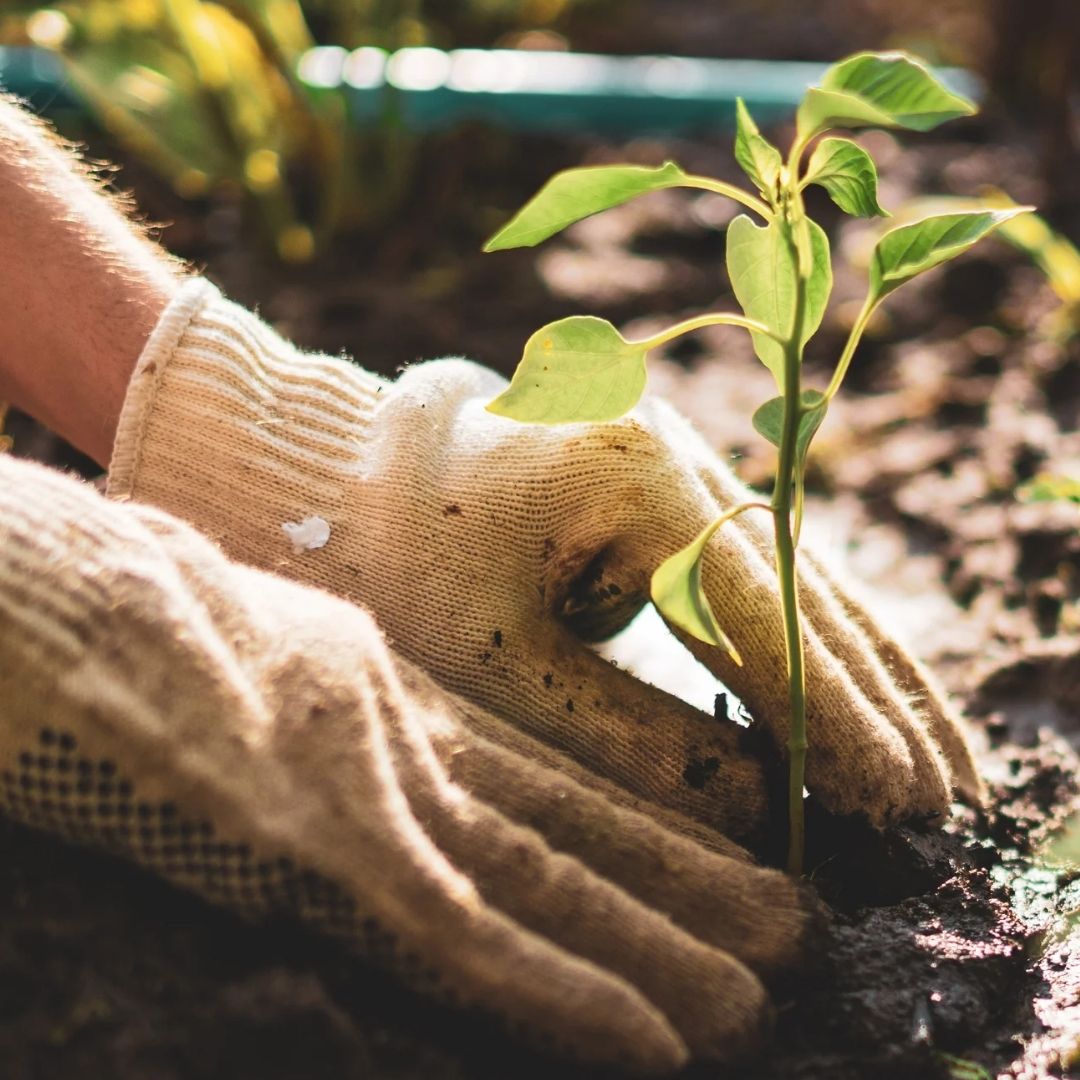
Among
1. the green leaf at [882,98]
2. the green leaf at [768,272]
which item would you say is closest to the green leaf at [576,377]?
the green leaf at [768,272]

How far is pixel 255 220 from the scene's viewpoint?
2584 mm

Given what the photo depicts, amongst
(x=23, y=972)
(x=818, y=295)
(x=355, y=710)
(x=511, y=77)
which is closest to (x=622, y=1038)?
(x=355, y=710)

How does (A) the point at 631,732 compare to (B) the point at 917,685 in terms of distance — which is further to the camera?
(B) the point at 917,685

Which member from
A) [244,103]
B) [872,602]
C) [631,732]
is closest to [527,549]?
[631,732]

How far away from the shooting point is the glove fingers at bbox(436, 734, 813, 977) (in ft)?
2.94

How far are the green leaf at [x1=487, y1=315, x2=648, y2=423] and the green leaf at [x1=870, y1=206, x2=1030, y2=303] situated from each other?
0.18 meters

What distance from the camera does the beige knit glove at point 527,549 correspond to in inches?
42.7

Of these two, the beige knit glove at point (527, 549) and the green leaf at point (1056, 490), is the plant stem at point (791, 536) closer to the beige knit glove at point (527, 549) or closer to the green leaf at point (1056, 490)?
the beige knit glove at point (527, 549)

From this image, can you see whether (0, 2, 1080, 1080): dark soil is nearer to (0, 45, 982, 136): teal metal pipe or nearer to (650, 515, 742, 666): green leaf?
(0, 45, 982, 136): teal metal pipe

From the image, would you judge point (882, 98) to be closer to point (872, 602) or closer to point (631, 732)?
point (631, 732)

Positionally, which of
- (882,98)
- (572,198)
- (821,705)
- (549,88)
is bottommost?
(821,705)

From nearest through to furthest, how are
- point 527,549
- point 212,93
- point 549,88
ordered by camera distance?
point 527,549 → point 212,93 → point 549,88

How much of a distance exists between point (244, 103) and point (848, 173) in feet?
6.15

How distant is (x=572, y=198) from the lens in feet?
2.73
